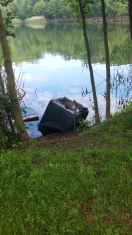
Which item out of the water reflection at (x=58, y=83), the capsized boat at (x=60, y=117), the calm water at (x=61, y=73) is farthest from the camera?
the calm water at (x=61, y=73)

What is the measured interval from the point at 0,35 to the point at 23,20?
60.0m

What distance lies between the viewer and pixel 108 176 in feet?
11.1

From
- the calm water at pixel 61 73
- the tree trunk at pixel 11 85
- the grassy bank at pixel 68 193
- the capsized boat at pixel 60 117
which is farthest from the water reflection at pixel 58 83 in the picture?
the grassy bank at pixel 68 193

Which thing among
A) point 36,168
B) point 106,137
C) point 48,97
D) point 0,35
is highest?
point 0,35

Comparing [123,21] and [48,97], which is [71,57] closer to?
[48,97]

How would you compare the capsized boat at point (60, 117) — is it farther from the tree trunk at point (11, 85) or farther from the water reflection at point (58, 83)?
the tree trunk at point (11, 85)

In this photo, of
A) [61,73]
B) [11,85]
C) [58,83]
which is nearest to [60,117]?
[11,85]

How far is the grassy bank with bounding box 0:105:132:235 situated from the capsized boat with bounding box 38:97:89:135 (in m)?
3.89

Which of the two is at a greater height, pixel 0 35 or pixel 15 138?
pixel 0 35

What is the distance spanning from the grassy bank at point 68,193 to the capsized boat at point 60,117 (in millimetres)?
3893

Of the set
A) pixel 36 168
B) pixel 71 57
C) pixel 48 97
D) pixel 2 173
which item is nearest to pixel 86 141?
pixel 36 168

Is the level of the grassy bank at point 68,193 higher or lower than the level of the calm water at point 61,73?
higher

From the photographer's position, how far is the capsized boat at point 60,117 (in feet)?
27.6

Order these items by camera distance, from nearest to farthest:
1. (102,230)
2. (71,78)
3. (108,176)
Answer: (102,230) → (108,176) → (71,78)
